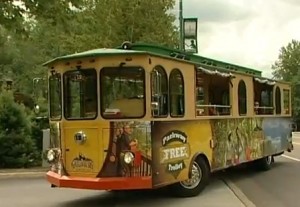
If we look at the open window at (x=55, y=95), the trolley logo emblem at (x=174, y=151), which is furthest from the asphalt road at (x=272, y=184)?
the open window at (x=55, y=95)

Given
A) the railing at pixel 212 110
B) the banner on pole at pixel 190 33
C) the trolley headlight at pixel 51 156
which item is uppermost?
the banner on pole at pixel 190 33

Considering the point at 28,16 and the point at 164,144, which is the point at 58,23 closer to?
the point at 28,16

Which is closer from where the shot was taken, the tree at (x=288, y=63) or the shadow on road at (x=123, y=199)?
the shadow on road at (x=123, y=199)

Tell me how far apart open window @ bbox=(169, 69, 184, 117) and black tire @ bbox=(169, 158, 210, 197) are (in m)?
1.24

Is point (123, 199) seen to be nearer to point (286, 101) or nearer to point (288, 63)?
point (286, 101)

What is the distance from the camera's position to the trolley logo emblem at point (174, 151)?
10734 mm

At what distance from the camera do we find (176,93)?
36.9 feet

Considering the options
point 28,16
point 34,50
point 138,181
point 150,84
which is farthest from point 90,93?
point 34,50

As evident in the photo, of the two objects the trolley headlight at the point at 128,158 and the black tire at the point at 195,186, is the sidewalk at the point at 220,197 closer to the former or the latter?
the black tire at the point at 195,186

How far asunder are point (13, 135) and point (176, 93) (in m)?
7.31

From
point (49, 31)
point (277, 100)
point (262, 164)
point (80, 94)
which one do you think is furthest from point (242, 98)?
point (49, 31)

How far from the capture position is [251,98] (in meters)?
15.3

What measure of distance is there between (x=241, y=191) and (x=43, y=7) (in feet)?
25.7

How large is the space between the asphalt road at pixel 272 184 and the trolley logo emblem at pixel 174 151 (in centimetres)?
161
